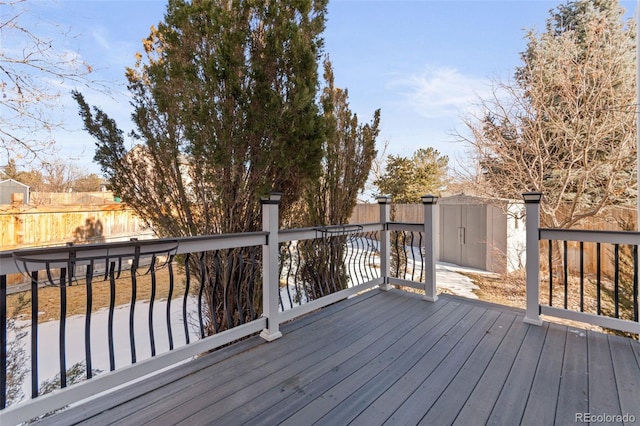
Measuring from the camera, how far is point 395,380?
1.90 meters

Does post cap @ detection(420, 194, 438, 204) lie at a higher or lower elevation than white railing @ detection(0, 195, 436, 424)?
higher

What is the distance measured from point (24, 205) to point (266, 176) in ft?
10.1

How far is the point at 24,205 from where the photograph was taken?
355 centimetres

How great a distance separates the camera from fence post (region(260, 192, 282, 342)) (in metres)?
2.46

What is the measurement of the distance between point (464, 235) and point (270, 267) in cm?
596

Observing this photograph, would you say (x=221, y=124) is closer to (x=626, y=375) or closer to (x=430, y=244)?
(x=430, y=244)

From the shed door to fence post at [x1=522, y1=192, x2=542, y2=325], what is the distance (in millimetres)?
4000

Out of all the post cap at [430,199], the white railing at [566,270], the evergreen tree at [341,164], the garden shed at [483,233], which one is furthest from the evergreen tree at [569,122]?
the post cap at [430,199]

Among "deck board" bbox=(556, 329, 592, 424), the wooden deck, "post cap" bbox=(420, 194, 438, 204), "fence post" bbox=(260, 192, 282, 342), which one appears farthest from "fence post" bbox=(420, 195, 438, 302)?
"fence post" bbox=(260, 192, 282, 342)

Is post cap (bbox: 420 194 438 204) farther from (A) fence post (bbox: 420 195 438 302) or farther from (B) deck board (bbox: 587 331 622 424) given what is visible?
(B) deck board (bbox: 587 331 622 424)

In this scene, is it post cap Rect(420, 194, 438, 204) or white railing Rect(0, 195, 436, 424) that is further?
post cap Rect(420, 194, 438, 204)

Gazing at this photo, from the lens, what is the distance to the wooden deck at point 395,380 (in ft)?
5.17

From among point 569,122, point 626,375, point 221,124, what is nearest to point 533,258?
point 626,375

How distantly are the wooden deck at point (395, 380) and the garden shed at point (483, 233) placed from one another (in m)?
3.93
